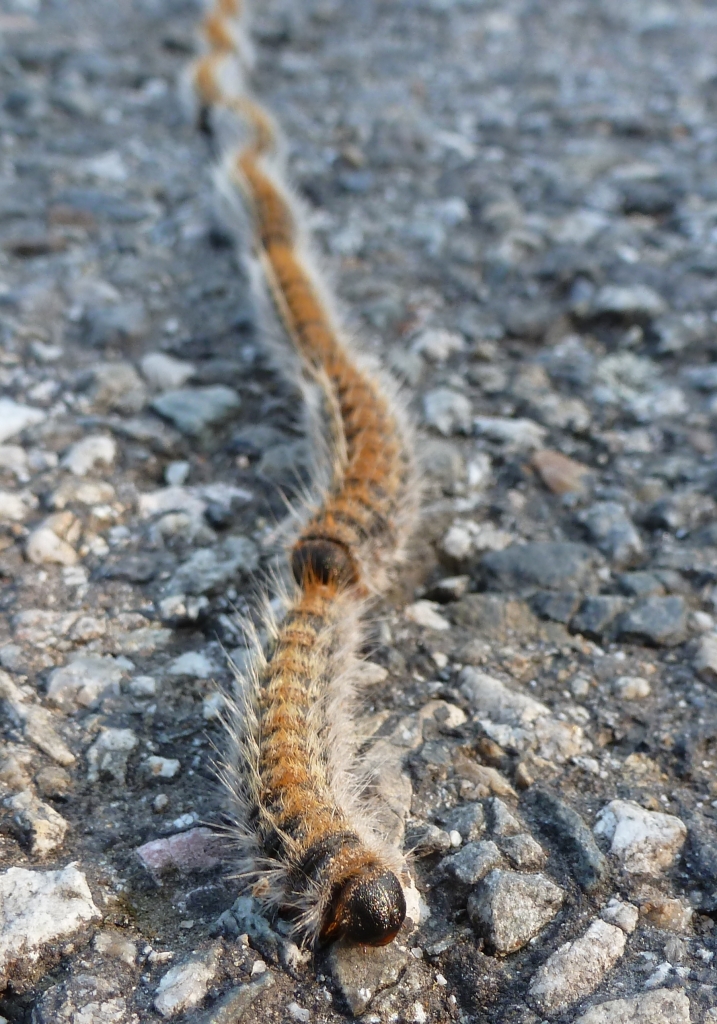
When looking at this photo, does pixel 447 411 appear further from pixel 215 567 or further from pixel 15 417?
pixel 15 417

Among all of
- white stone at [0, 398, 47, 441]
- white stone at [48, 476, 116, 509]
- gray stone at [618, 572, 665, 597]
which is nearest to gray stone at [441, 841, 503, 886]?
gray stone at [618, 572, 665, 597]

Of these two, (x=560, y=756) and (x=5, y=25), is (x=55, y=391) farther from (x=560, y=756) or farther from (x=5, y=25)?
(x=5, y=25)

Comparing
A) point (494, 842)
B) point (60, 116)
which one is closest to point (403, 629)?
point (494, 842)

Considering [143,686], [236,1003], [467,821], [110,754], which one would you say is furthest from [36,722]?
[467,821]

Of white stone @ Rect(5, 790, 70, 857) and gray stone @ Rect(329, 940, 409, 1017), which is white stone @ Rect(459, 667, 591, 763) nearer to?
gray stone @ Rect(329, 940, 409, 1017)

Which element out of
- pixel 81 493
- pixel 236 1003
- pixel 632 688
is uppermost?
pixel 81 493

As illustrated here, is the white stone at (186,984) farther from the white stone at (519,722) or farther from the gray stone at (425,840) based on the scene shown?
the white stone at (519,722)
